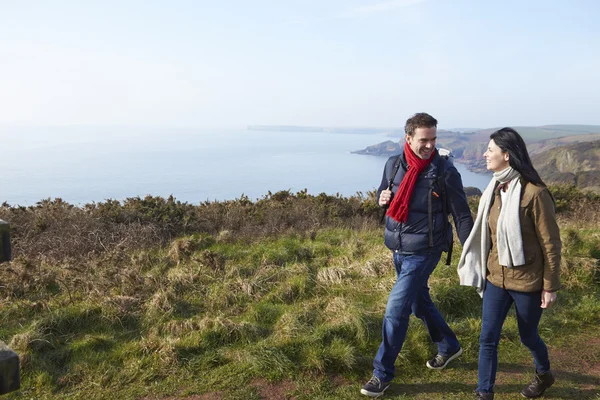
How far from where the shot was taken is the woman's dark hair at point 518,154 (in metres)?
2.86

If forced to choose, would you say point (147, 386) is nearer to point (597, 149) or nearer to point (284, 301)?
point (284, 301)

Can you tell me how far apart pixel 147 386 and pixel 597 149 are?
57.9 metres

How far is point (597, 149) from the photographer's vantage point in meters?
49.8

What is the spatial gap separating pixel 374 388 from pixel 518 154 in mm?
1970

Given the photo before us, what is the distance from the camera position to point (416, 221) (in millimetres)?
3328

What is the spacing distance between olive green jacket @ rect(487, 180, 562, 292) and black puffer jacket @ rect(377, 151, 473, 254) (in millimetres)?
471

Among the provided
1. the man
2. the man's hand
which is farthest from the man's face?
the man's hand

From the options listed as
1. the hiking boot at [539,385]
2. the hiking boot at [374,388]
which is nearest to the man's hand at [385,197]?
the hiking boot at [374,388]

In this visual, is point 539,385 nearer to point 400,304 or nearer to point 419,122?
point 400,304

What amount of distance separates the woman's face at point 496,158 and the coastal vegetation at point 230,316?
5.82 feet

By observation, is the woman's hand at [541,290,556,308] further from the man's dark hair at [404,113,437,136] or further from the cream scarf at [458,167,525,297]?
the man's dark hair at [404,113,437,136]

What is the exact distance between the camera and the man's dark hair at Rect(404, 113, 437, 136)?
10.7ft

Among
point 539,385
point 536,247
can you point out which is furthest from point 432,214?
point 539,385

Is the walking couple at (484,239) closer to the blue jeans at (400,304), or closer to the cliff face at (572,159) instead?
the blue jeans at (400,304)
